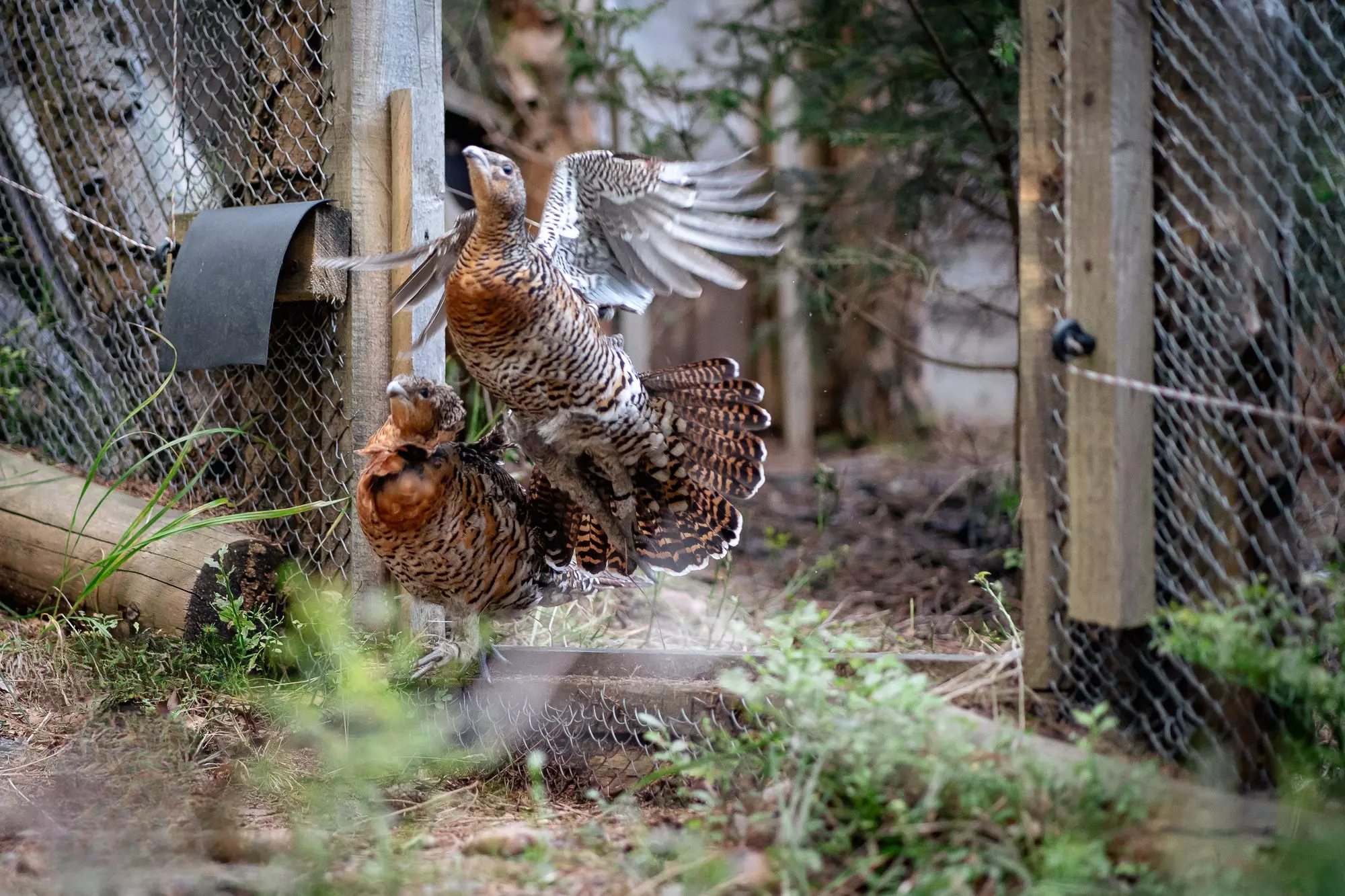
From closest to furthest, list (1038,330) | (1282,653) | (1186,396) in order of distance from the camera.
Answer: (1282,653)
(1186,396)
(1038,330)

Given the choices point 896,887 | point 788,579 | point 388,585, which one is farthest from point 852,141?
point 896,887

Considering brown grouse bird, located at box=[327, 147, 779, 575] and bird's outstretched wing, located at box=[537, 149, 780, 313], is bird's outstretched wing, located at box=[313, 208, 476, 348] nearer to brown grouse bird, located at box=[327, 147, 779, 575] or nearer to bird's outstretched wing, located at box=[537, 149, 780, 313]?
brown grouse bird, located at box=[327, 147, 779, 575]

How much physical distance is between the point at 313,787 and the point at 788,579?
2654 mm

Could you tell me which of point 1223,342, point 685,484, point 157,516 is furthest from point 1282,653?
point 157,516

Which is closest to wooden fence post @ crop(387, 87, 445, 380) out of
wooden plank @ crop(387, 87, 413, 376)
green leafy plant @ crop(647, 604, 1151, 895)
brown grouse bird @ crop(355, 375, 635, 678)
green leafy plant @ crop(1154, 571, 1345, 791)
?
wooden plank @ crop(387, 87, 413, 376)

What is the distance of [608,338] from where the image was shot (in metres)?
3.58

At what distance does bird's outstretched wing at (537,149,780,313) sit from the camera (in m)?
3.48

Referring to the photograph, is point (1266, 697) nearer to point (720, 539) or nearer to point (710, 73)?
point (720, 539)

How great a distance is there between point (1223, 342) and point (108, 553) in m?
3.48

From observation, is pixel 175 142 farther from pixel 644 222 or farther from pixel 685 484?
pixel 685 484

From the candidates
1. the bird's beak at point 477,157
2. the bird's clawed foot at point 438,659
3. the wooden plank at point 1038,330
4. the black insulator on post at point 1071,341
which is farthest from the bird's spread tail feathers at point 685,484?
the black insulator on post at point 1071,341

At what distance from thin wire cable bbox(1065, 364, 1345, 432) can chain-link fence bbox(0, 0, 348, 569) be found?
2401 mm

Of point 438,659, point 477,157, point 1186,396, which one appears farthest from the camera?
point 438,659

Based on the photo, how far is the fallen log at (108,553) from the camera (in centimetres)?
363
